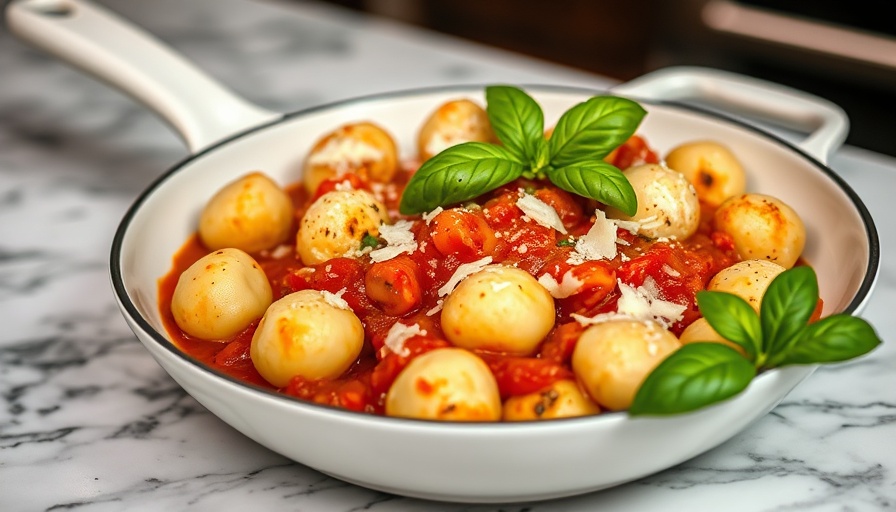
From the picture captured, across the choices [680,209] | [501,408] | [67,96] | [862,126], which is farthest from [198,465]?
[862,126]

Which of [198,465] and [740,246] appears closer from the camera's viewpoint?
[198,465]

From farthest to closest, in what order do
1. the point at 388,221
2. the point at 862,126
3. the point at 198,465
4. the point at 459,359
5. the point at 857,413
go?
the point at 862,126 < the point at 388,221 < the point at 857,413 < the point at 198,465 < the point at 459,359

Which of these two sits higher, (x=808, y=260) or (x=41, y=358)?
(x=808, y=260)

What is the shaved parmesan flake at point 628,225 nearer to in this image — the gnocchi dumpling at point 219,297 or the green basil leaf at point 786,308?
the green basil leaf at point 786,308

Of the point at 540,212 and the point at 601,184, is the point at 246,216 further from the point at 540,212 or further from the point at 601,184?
the point at 601,184

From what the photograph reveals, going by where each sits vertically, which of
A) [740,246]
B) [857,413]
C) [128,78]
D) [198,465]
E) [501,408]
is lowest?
[198,465]

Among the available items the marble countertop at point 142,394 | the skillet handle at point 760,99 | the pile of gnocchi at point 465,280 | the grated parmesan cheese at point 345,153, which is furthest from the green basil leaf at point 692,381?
the grated parmesan cheese at point 345,153

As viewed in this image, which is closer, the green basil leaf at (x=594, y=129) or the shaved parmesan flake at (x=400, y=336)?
the shaved parmesan flake at (x=400, y=336)

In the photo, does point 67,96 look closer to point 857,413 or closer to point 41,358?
point 41,358
